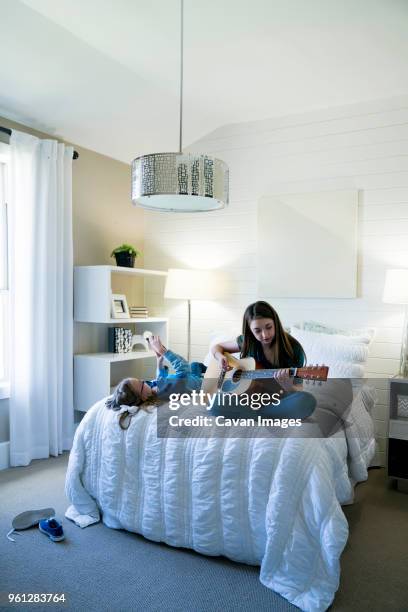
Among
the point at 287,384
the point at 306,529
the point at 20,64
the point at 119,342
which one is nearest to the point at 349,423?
the point at 287,384

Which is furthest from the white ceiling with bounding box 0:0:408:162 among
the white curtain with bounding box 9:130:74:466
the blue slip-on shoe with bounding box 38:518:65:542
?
the blue slip-on shoe with bounding box 38:518:65:542

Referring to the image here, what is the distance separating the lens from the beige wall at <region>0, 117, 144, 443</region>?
4.29 m

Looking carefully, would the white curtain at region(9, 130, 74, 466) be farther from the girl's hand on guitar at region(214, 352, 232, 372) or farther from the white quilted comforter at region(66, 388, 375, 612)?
the girl's hand on guitar at region(214, 352, 232, 372)

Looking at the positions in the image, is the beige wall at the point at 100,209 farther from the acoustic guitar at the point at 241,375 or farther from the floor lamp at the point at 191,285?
the acoustic guitar at the point at 241,375

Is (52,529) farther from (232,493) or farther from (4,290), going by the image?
(4,290)

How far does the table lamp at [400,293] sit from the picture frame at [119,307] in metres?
2.06

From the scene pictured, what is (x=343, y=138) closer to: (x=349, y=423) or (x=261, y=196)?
(x=261, y=196)

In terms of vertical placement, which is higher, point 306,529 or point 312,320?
point 312,320

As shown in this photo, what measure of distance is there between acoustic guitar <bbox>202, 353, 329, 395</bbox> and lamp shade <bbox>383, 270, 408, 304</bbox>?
110 cm

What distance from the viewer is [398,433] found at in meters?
3.36

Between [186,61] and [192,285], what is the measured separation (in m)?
1.74

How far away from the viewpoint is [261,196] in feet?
14.5

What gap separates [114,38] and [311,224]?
198 centimetres

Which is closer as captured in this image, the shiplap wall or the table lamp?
the table lamp
